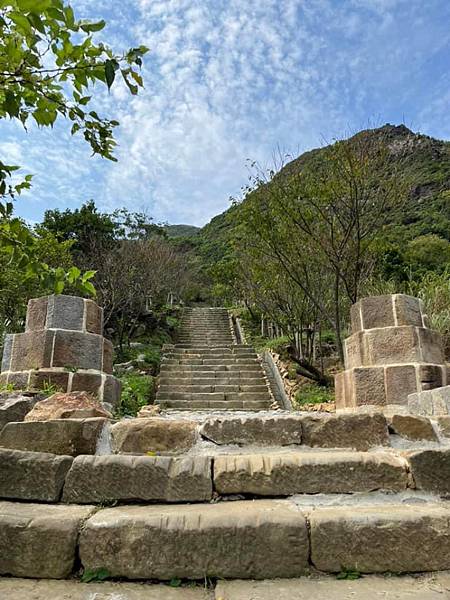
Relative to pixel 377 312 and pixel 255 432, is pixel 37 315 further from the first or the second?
pixel 377 312

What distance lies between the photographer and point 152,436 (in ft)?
8.34

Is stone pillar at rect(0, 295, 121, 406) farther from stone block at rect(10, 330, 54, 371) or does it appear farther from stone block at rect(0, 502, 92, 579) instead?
stone block at rect(0, 502, 92, 579)

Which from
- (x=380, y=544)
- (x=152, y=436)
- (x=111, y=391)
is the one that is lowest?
(x=380, y=544)

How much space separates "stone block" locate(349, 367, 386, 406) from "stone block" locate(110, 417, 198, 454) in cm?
230

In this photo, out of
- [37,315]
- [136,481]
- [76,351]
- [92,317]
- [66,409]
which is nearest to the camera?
[136,481]

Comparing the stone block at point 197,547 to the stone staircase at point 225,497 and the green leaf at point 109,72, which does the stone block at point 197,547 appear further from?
the green leaf at point 109,72

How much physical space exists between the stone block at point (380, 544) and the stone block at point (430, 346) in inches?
104

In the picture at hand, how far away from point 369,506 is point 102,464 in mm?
1286

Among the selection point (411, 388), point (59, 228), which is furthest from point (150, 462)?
point (59, 228)

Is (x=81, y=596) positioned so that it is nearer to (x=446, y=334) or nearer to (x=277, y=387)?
(x=446, y=334)

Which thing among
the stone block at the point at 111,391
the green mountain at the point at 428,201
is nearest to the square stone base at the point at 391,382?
the stone block at the point at 111,391

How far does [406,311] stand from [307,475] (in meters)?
2.75

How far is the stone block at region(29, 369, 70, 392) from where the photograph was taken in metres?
4.02

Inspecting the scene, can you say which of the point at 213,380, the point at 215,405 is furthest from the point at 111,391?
the point at 213,380
